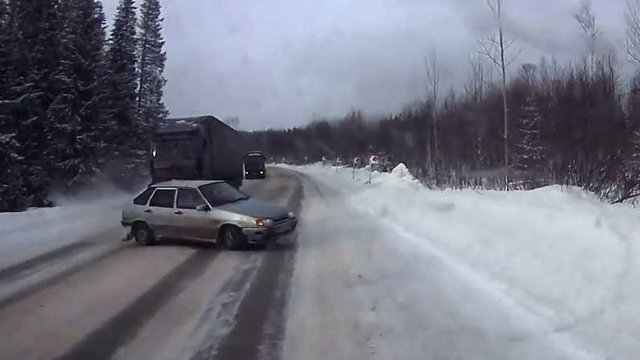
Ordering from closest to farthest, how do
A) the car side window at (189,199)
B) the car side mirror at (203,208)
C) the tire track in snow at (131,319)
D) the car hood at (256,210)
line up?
the tire track in snow at (131,319) < the car hood at (256,210) < the car side mirror at (203,208) < the car side window at (189,199)

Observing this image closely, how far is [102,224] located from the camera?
69.3 feet

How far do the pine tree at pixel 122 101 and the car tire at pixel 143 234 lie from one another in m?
27.8

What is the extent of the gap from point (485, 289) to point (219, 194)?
8204mm

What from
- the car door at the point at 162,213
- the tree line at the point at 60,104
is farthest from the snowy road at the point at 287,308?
the tree line at the point at 60,104

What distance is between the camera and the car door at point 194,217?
14.5 m

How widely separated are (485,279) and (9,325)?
20.3ft

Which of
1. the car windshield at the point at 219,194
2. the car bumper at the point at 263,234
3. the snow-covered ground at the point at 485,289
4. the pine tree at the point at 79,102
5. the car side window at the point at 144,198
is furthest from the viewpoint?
the pine tree at the point at 79,102

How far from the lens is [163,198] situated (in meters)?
15.4

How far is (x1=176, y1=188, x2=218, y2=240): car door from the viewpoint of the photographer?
1448 cm

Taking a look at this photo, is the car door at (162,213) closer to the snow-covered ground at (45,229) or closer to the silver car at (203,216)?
the silver car at (203,216)

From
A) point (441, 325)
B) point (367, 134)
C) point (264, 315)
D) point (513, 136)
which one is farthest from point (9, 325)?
point (367, 134)

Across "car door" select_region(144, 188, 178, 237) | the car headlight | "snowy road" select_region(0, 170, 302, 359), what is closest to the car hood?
the car headlight

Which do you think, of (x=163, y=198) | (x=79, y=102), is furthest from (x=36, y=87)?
(x=163, y=198)

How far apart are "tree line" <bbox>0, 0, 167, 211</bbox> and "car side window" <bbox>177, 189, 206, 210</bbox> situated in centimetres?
1745
